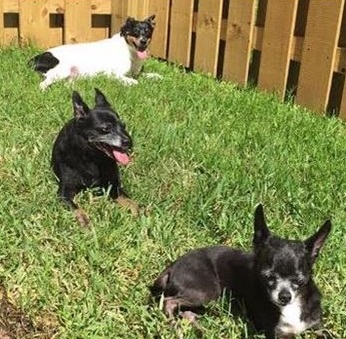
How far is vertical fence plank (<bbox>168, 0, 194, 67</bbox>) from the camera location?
23.7 feet

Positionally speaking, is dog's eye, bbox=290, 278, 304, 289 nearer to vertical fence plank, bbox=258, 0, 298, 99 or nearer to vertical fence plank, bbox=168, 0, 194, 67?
vertical fence plank, bbox=258, 0, 298, 99

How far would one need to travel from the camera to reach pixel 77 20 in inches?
310

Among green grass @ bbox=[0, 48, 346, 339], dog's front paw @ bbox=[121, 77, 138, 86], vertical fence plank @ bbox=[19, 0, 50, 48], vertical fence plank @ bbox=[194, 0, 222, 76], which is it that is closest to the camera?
green grass @ bbox=[0, 48, 346, 339]

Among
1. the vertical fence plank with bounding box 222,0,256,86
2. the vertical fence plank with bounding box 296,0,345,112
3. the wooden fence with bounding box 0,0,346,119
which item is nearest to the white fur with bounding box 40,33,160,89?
the wooden fence with bounding box 0,0,346,119

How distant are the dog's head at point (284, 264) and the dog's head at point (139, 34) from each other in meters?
4.27

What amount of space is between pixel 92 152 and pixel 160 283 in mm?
1174

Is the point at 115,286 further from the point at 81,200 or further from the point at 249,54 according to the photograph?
the point at 249,54

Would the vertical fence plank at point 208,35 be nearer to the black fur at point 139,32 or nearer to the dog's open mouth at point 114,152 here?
the black fur at point 139,32

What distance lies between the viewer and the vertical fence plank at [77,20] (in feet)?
25.5

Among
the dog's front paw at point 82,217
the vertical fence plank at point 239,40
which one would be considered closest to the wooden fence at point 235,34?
the vertical fence plank at point 239,40

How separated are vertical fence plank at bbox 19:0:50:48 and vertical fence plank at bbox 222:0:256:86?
2.33 metres

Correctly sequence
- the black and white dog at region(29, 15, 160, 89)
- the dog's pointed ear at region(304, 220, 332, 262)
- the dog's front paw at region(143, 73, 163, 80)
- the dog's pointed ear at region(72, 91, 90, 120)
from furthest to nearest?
the dog's front paw at region(143, 73, 163, 80), the black and white dog at region(29, 15, 160, 89), the dog's pointed ear at region(72, 91, 90, 120), the dog's pointed ear at region(304, 220, 332, 262)

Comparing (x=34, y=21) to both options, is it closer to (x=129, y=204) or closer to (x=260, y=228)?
(x=129, y=204)

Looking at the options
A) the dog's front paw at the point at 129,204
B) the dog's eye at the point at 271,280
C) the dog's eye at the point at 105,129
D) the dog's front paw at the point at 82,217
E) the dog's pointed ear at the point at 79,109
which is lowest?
the dog's front paw at the point at 82,217
